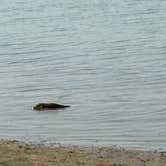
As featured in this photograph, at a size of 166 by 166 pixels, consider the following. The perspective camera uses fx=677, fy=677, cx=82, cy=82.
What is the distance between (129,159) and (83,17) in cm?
2579

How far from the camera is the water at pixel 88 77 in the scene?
46.6 ft

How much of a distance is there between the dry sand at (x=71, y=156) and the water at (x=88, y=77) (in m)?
1.07

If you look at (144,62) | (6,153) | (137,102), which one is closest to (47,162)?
(6,153)

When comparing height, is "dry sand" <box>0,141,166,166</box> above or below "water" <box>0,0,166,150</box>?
below

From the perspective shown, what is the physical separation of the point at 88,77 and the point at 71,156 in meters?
9.13

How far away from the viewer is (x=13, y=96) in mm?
18125

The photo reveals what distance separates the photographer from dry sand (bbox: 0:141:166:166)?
1002cm

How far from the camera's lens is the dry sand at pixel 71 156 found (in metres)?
10.0

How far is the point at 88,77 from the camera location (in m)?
19.9

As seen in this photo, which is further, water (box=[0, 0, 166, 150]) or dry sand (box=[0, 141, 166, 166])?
water (box=[0, 0, 166, 150])

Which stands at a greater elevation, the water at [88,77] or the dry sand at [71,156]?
the water at [88,77]

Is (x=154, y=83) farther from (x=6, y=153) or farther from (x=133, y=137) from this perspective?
(x=6, y=153)

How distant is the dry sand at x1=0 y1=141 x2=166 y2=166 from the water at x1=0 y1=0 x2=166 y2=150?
42.0 inches

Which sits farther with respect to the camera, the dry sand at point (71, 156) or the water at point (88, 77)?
the water at point (88, 77)
